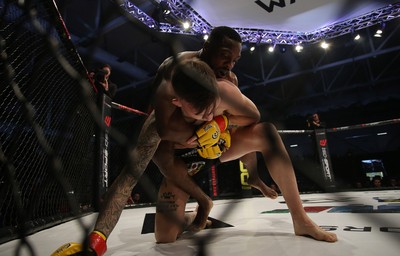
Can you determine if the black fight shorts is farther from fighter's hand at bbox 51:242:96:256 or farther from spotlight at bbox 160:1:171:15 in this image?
spotlight at bbox 160:1:171:15

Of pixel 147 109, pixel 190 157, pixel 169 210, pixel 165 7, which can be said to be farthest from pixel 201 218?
pixel 165 7

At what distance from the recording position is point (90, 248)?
2.95 ft

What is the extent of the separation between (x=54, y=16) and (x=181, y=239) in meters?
1.27

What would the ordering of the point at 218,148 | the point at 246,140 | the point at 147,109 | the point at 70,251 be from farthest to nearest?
1. the point at 147,109
2. the point at 246,140
3. the point at 218,148
4. the point at 70,251

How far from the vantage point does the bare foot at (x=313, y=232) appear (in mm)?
975

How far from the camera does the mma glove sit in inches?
32.7

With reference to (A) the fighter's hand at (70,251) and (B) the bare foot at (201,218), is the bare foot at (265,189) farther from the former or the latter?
(A) the fighter's hand at (70,251)

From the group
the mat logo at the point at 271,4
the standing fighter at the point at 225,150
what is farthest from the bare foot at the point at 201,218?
the mat logo at the point at 271,4

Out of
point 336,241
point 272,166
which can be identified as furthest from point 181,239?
point 336,241

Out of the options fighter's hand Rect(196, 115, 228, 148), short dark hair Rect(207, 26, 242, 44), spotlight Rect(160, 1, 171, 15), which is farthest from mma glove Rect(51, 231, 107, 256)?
spotlight Rect(160, 1, 171, 15)

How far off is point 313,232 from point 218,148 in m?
0.54

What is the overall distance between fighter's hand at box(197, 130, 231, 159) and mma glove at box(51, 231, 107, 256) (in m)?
0.57

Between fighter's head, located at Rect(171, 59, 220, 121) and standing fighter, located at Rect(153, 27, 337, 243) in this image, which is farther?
standing fighter, located at Rect(153, 27, 337, 243)

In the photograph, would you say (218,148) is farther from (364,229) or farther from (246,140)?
(364,229)
